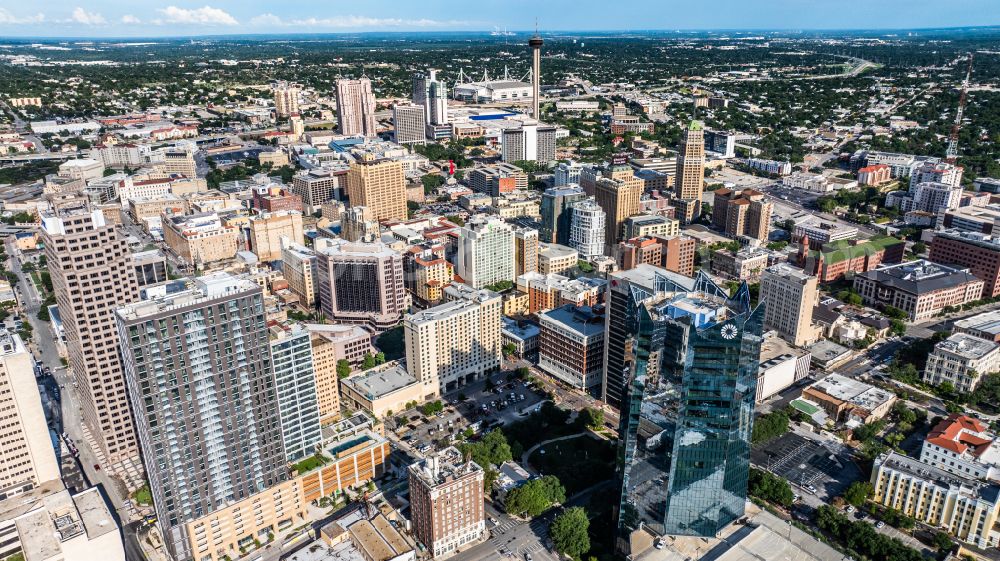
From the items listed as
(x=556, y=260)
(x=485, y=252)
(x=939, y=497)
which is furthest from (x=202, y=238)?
(x=939, y=497)

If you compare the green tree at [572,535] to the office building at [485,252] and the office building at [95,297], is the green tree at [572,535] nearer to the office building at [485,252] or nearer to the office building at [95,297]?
the office building at [95,297]

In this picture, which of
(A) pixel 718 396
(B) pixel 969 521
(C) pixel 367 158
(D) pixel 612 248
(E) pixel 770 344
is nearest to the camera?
(A) pixel 718 396

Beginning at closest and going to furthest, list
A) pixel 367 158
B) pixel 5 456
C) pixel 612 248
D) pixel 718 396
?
pixel 718 396 → pixel 5 456 → pixel 612 248 → pixel 367 158

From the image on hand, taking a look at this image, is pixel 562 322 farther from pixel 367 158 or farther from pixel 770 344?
pixel 367 158

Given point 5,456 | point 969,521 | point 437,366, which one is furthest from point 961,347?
point 5,456

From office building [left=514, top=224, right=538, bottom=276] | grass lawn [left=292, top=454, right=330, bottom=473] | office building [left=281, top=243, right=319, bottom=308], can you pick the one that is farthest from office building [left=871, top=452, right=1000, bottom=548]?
office building [left=281, top=243, right=319, bottom=308]

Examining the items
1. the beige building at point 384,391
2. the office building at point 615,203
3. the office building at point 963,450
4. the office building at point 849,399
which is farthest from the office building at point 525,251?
the office building at point 963,450
